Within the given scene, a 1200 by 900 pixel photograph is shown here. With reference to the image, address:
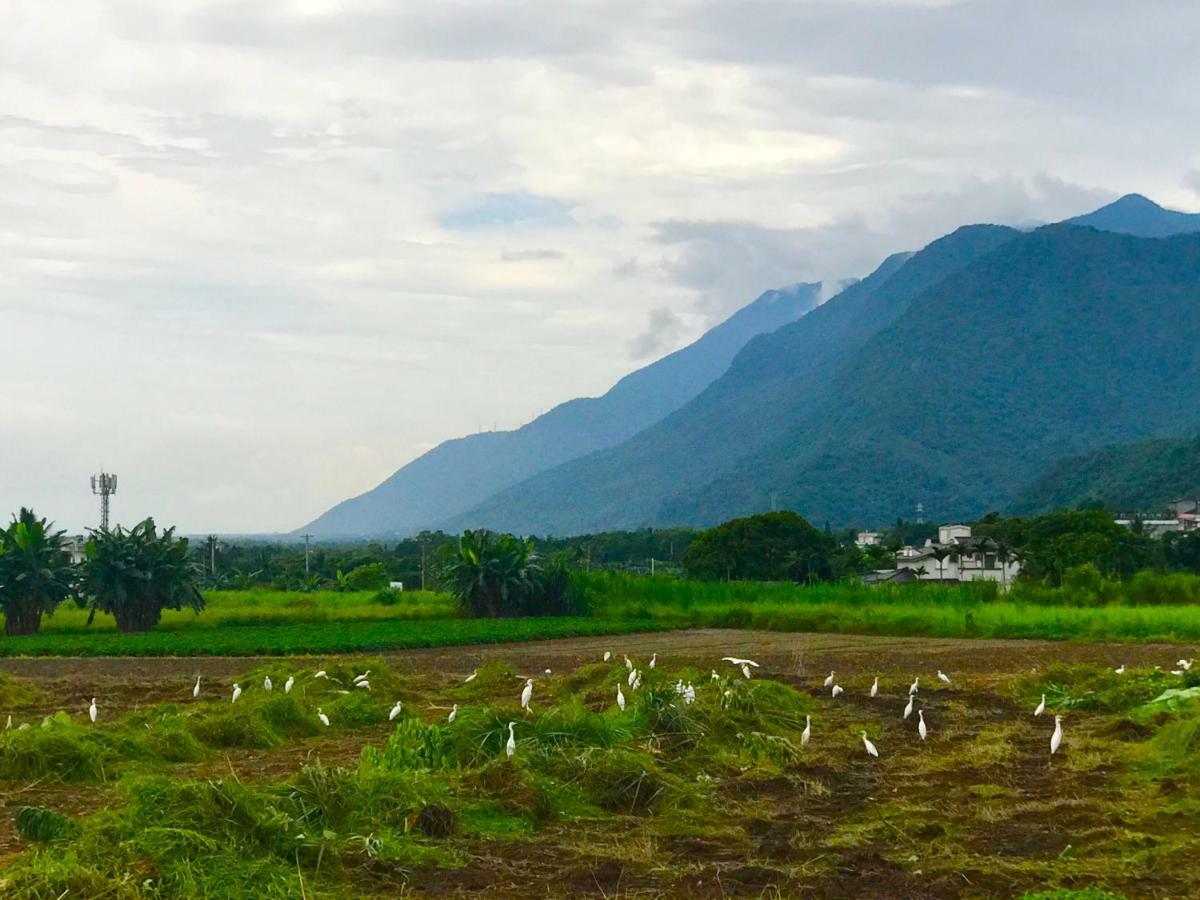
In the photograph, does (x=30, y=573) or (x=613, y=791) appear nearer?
(x=613, y=791)

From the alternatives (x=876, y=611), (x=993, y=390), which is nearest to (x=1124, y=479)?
(x=993, y=390)

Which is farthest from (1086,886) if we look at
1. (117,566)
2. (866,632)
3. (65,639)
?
(117,566)

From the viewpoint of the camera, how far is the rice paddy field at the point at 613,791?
736 cm

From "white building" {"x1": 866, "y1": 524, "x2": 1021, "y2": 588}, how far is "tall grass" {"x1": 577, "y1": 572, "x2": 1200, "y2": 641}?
2865cm

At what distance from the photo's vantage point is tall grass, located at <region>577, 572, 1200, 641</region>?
26234 millimetres

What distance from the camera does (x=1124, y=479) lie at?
349ft

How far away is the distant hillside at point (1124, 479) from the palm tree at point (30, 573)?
80179 millimetres

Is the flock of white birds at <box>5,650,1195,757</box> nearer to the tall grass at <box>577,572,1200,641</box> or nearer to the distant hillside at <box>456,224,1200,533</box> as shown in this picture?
the tall grass at <box>577,572,1200,641</box>

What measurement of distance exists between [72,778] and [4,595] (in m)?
22.5

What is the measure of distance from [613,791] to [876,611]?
2184 centimetres

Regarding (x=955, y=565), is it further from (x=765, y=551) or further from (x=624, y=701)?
(x=624, y=701)

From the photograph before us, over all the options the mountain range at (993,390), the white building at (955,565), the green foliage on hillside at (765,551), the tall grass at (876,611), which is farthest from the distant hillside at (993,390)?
the tall grass at (876,611)

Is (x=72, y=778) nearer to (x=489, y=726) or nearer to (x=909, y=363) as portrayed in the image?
(x=489, y=726)

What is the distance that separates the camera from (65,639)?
1118 inches
